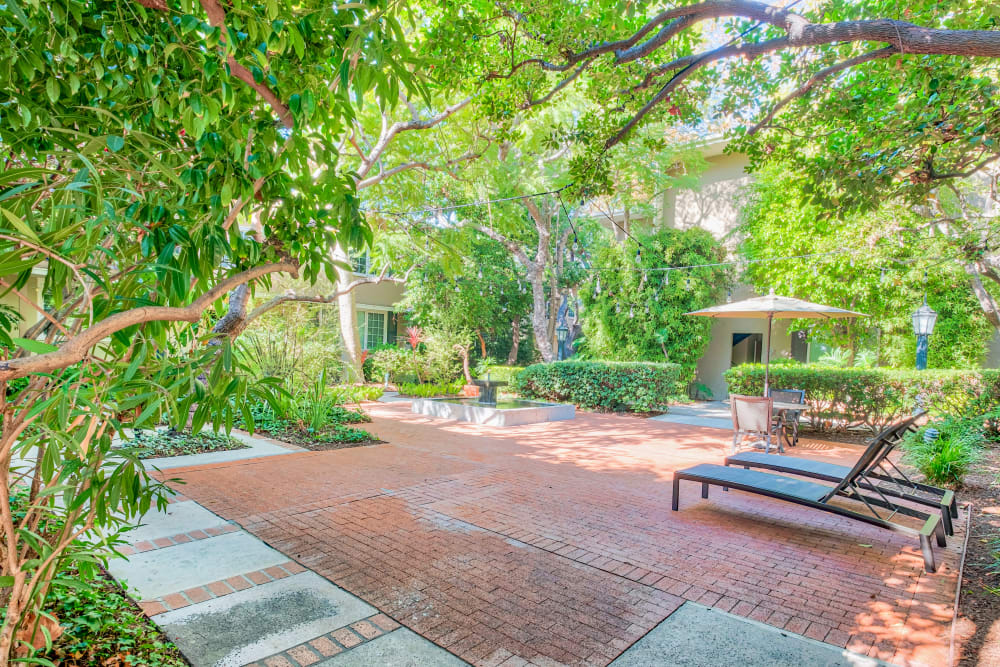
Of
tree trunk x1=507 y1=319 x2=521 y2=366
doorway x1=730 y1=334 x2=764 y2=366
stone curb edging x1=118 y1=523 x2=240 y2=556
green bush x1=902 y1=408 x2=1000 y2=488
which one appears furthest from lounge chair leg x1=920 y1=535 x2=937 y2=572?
tree trunk x1=507 y1=319 x2=521 y2=366

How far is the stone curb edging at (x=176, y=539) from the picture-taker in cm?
378

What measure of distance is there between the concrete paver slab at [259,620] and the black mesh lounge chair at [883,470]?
396cm

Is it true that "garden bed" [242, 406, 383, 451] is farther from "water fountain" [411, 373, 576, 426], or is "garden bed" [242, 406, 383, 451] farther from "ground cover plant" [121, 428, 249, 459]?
"water fountain" [411, 373, 576, 426]

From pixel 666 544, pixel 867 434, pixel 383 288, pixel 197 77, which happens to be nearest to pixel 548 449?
pixel 666 544

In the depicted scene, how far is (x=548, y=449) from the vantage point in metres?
8.38

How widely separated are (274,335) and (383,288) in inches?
451

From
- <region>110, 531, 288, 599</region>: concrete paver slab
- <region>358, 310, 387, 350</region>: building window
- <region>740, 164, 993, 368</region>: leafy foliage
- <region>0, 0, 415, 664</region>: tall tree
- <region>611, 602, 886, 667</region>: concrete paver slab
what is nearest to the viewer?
<region>0, 0, 415, 664</region>: tall tree

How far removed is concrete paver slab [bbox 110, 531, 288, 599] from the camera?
3283 mm

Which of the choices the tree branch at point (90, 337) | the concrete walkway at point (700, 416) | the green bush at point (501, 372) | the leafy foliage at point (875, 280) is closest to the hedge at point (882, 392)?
the concrete walkway at point (700, 416)

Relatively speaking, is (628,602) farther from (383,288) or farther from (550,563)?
(383,288)

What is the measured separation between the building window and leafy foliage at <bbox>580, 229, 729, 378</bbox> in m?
8.59

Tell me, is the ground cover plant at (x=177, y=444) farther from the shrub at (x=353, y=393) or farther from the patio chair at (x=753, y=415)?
the patio chair at (x=753, y=415)

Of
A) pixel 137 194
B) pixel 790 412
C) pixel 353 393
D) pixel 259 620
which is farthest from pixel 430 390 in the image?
pixel 137 194

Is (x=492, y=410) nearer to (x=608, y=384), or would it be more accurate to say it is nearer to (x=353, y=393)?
(x=353, y=393)
